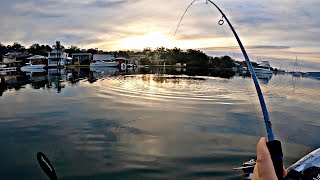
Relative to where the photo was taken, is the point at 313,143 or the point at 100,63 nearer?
the point at 313,143

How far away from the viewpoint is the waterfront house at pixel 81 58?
93.3m

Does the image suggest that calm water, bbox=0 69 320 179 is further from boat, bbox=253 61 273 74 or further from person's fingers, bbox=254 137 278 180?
boat, bbox=253 61 273 74

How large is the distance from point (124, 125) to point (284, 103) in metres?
12.3

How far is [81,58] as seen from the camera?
3782 inches

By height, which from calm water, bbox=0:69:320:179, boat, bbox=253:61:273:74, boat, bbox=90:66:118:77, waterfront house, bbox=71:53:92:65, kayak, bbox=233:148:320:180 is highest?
waterfront house, bbox=71:53:92:65

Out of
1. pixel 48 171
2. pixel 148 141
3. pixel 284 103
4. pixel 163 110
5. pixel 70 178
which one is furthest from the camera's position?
pixel 284 103

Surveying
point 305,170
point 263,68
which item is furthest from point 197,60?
point 305,170

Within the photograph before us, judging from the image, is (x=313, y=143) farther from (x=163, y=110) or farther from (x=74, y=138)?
(x=74, y=138)

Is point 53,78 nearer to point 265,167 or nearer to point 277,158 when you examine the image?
point 277,158

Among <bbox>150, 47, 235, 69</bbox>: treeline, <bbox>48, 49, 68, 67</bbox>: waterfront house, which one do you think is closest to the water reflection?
<bbox>48, 49, 68, 67</bbox>: waterfront house

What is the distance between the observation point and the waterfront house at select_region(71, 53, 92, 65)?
93.3 m

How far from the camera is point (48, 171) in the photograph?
256cm

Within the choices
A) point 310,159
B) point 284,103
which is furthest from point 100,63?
point 310,159

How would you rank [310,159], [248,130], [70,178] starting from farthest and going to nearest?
[248,130] → [70,178] → [310,159]
